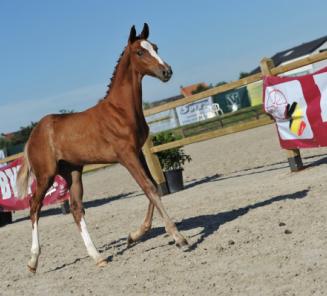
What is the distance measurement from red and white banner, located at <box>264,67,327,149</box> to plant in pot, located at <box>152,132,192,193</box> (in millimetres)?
2657

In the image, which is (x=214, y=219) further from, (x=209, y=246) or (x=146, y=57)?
(x=146, y=57)

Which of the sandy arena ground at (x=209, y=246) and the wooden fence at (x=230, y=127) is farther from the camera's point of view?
the wooden fence at (x=230, y=127)

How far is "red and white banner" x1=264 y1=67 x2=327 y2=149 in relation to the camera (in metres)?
9.91

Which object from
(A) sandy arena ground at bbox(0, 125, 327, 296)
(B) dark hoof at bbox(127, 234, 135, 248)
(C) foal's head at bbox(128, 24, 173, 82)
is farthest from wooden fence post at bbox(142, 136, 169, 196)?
(C) foal's head at bbox(128, 24, 173, 82)

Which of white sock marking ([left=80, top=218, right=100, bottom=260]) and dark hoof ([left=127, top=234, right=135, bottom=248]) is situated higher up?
white sock marking ([left=80, top=218, right=100, bottom=260])

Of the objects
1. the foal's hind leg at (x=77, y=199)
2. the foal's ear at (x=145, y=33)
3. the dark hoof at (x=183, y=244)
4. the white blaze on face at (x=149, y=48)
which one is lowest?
the dark hoof at (x=183, y=244)

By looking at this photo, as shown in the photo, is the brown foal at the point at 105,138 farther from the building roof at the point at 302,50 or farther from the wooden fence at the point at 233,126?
the building roof at the point at 302,50

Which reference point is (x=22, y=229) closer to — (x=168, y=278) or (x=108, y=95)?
(x=108, y=95)

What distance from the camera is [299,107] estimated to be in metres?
10.3

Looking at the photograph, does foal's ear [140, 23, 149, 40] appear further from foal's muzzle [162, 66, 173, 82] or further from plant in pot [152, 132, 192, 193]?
plant in pot [152, 132, 192, 193]

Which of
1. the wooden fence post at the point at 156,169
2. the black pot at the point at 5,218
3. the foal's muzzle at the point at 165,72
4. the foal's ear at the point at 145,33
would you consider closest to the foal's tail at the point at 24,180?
the foal's ear at the point at 145,33

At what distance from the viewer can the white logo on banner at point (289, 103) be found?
10.2 metres

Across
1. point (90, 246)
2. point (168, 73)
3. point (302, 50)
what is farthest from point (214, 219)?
point (302, 50)

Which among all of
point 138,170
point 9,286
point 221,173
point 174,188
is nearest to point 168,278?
point 138,170
